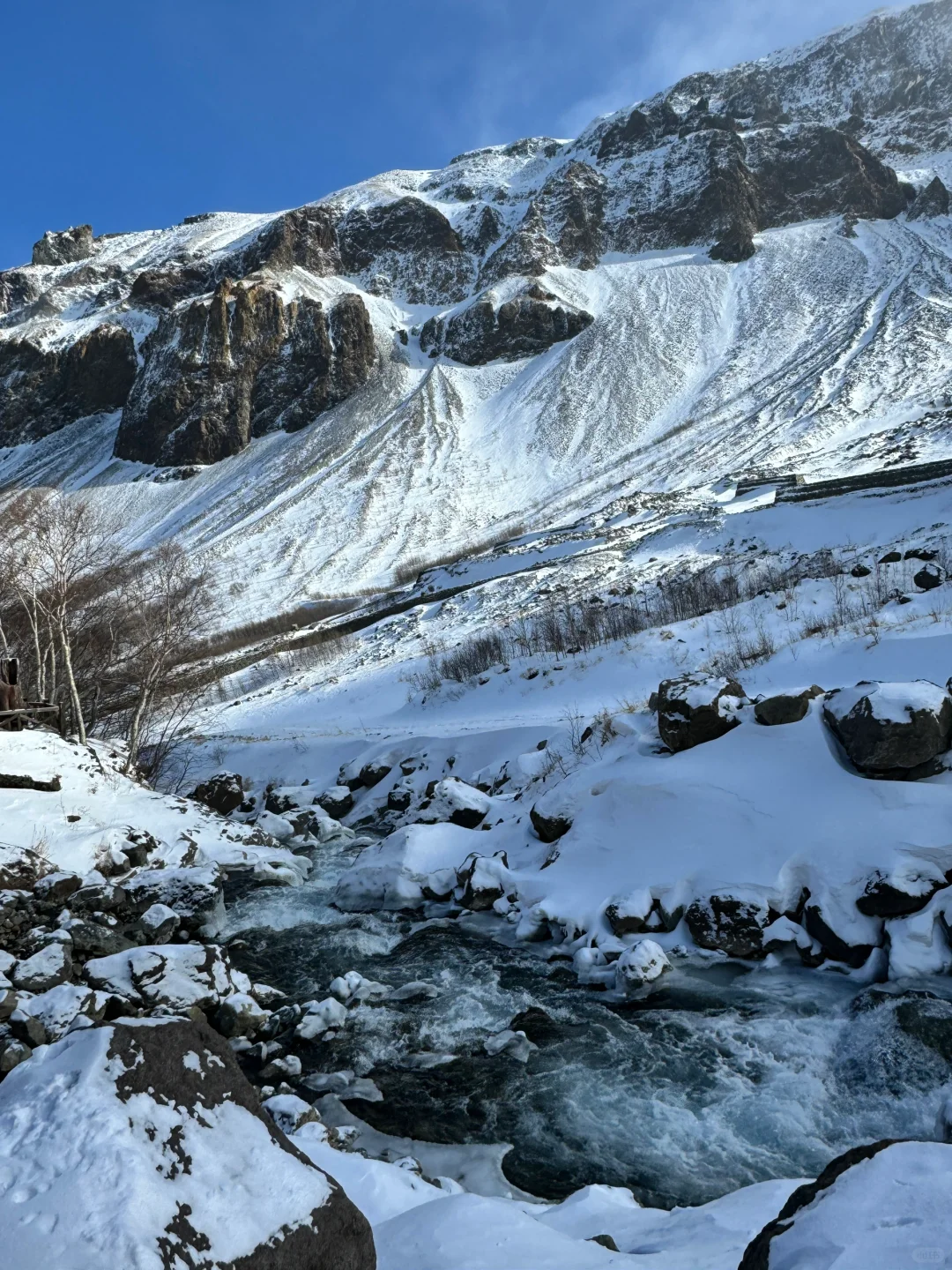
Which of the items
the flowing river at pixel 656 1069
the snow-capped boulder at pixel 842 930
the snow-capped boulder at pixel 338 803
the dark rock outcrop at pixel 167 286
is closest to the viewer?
the flowing river at pixel 656 1069

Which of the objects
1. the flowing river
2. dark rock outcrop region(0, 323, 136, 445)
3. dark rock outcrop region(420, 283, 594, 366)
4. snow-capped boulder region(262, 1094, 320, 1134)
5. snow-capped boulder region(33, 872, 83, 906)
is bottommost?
the flowing river

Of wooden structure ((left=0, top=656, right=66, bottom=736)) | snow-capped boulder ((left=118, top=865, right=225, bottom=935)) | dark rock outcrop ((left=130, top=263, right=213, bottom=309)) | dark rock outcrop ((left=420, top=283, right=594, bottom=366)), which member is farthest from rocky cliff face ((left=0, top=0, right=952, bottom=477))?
snow-capped boulder ((left=118, top=865, right=225, bottom=935))

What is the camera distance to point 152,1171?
253 cm

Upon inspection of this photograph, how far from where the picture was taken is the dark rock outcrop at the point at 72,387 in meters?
84.2

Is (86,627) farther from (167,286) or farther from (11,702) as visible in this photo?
(167,286)

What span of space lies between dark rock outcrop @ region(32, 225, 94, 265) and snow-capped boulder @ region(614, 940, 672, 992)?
457 ft

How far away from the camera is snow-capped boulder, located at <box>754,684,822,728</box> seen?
25.0ft

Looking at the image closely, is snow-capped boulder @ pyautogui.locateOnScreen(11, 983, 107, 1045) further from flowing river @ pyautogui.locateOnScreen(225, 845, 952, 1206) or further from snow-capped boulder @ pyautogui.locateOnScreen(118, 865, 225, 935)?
snow-capped boulder @ pyautogui.locateOnScreen(118, 865, 225, 935)

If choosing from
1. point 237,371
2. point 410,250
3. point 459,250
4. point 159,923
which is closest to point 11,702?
point 159,923

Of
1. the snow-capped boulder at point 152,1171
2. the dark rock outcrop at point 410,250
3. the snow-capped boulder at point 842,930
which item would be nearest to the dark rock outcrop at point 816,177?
the dark rock outcrop at point 410,250

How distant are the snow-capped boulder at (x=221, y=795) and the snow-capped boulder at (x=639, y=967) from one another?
9.67 meters

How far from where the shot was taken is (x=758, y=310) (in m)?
66.9

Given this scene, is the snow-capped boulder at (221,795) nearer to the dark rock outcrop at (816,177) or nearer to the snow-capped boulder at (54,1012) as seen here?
the snow-capped boulder at (54,1012)

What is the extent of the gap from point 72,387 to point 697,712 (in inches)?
3712
